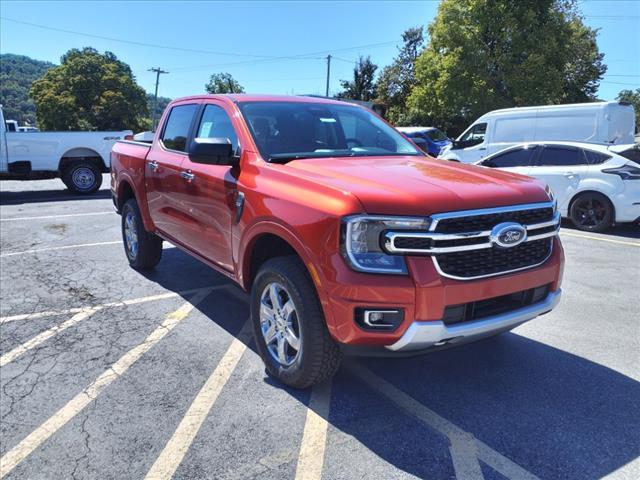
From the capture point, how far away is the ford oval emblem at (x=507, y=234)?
274 cm

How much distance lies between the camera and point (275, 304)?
3.22m

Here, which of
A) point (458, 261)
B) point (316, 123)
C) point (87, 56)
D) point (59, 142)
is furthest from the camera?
point (87, 56)

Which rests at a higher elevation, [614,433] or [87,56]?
[87,56]

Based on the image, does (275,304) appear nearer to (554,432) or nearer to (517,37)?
(554,432)

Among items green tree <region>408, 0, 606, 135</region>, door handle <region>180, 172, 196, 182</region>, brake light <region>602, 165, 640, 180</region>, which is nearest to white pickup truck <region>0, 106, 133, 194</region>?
door handle <region>180, 172, 196, 182</region>

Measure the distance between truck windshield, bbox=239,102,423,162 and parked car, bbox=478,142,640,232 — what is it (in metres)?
5.66

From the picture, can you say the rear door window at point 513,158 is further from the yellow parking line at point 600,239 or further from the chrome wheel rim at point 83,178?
the chrome wheel rim at point 83,178

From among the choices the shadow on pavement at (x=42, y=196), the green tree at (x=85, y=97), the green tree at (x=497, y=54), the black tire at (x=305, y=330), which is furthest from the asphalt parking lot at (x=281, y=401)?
the green tree at (x=85, y=97)

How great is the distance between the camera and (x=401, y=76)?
4056 centimetres

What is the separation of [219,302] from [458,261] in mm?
2924

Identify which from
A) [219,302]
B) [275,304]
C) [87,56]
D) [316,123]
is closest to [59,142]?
[219,302]

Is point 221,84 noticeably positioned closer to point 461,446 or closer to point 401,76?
point 401,76

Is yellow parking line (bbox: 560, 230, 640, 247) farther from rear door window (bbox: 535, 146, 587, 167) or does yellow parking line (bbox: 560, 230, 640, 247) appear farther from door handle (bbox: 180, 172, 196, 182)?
door handle (bbox: 180, 172, 196, 182)

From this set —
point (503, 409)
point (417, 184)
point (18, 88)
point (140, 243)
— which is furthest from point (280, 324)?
point (18, 88)
